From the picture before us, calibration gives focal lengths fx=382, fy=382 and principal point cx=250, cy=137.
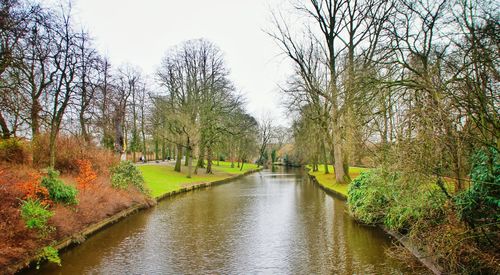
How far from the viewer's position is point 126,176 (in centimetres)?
1980

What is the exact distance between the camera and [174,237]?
12.0 meters

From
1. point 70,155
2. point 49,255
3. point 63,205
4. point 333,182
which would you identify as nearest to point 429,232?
point 49,255

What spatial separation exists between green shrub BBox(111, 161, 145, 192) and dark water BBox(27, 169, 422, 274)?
238 cm

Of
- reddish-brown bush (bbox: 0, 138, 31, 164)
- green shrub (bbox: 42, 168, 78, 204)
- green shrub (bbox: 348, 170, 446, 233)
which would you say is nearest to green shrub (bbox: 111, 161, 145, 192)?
reddish-brown bush (bbox: 0, 138, 31, 164)

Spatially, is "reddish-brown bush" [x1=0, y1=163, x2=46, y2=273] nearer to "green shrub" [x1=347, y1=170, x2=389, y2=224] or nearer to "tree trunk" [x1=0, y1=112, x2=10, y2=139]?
"tree trunk" [x1=0, y1=112, x2=10, y2=139]

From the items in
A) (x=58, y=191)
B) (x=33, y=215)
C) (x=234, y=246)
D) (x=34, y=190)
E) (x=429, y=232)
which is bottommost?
(x=234, y=246)

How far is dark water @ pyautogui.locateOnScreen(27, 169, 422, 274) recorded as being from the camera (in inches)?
340

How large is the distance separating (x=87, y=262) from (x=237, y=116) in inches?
1308

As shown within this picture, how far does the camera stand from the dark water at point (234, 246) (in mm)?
8633

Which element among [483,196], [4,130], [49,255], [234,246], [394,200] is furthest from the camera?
[4,130]

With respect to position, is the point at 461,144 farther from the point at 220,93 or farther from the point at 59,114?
the point at 220,93

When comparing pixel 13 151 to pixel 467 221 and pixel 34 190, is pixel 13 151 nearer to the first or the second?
pixel 34 190

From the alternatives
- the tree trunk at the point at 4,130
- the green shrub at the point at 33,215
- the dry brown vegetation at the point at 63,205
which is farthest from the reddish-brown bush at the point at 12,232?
the tree trunk at the point at 4,130

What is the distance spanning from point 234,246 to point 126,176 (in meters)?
10.9
